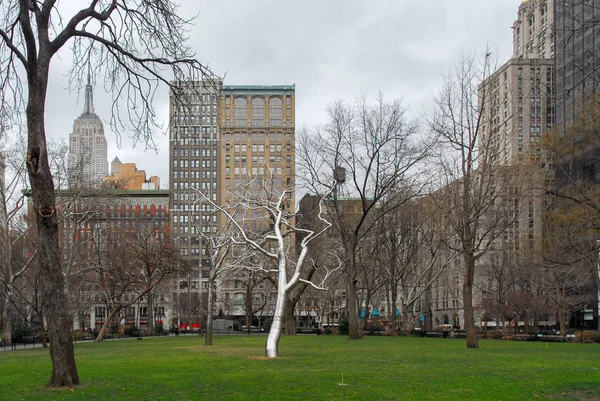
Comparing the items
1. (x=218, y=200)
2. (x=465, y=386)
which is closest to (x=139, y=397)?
(x=465, y=386)

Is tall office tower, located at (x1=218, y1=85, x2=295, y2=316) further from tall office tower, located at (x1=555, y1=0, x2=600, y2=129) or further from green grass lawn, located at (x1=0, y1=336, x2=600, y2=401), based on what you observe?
tall office tower, located at (x1=555, y1=0, x2=600, y2=129)

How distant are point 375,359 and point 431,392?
8.79m

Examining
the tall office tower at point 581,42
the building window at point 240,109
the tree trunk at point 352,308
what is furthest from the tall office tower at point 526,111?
the building window at point 240,109

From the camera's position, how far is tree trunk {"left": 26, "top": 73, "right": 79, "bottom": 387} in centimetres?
1346

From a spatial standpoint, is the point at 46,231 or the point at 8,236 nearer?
the point at 46,231

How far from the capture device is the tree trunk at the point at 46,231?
44.2 ft

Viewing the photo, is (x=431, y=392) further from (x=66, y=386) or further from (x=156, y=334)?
(x=156, y=334)

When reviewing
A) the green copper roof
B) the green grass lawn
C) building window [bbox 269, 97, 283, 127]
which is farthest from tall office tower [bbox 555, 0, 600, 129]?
the green copper roof

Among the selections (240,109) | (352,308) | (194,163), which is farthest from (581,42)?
(194,163)

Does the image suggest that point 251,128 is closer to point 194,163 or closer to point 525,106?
point 194,163

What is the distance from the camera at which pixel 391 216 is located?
52.6 m

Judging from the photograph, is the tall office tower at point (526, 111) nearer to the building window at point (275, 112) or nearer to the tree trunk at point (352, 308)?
the tree trunk at point (352, 308)

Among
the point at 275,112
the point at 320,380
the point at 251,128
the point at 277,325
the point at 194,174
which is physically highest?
the point at 275,112

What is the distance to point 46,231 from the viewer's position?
13.7 m
